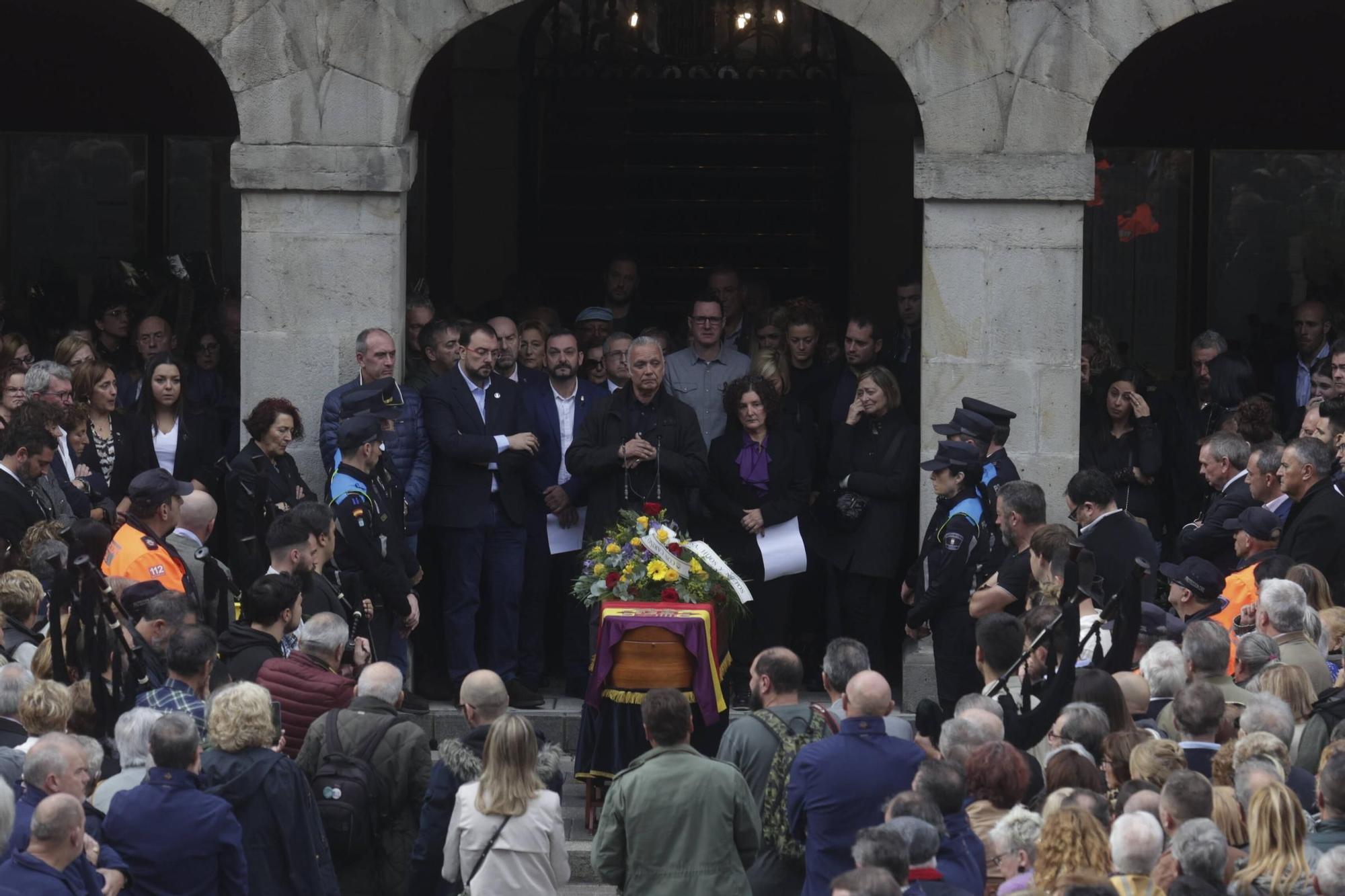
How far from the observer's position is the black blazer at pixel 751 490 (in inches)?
486

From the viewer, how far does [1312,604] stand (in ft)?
32.4

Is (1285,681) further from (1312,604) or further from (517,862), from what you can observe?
(517,862)

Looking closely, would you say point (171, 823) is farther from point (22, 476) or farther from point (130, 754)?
point (22, 476)

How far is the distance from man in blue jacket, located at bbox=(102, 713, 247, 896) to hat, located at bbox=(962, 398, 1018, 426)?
5218mm

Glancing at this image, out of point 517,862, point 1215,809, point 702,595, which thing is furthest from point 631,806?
point 702,595

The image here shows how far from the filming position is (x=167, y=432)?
40.6ft

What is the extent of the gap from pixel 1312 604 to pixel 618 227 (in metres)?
7.72

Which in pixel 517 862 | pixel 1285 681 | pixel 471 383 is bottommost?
pixel 517 862

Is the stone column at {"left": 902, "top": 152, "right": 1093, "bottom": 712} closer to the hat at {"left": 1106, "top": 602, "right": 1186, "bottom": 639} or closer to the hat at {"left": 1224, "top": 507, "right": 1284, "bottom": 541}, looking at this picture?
the hat at {"left": 1224, "top": 507, "right": 1284, "bottom": 541}

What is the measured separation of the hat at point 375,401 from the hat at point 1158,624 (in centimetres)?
396

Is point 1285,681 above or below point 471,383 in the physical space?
below

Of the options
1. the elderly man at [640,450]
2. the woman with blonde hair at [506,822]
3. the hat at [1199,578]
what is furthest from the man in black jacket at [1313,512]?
the woman with blonde hair at [506,822]

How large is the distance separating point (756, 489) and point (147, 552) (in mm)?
3517

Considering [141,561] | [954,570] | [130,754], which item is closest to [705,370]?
[954,570]
